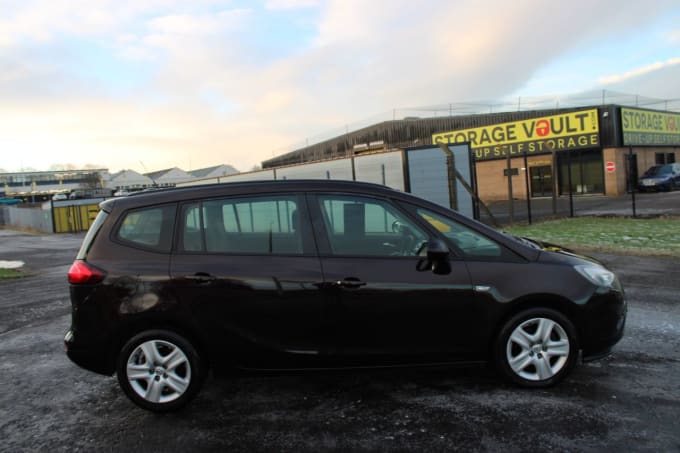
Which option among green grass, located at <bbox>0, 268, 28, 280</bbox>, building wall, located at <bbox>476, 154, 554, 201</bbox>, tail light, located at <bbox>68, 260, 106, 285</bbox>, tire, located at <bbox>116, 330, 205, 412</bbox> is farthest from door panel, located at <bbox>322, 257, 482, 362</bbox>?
building wall, located at <bbox>476, 154, 554, 201</bbox>

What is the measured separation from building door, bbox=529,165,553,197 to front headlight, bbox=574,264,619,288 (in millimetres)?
29841

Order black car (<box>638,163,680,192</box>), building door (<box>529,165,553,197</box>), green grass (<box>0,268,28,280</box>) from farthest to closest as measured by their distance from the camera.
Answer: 1. building door (<box>529,165,553,197</box>)
2. black car (<box>638,163,680,192</box>)
3. green grass (<box>0,268,28,280</box>)

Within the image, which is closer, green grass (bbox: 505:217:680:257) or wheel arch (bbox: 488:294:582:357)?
wheel arch (bbox: 488:294:582:357)

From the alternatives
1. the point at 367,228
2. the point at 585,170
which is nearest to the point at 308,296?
the point at 367,228

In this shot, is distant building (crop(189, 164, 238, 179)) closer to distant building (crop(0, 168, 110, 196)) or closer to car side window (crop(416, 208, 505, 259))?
distant building (crop(0, 168, 110, 196))

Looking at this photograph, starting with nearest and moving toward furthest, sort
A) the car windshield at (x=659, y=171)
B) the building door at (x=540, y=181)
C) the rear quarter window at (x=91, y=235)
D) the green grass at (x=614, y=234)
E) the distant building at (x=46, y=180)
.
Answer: the rear quarter window at (x=91, y=235), the green grass at (x=614, y=234), the car windshield at (x=659, y=171), the building door at (x=540, y=181), the distant building at (x=46, y=180)

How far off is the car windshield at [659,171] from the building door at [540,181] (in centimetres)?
529

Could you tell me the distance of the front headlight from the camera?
13.0 ft

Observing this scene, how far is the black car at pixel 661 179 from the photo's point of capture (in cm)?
2756

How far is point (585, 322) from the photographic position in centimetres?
388

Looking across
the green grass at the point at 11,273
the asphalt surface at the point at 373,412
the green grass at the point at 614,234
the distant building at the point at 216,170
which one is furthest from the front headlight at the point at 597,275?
the distant building at the point at 216,170

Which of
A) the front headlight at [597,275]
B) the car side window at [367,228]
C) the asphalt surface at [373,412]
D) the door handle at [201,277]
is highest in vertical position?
the car side window at [367,228]

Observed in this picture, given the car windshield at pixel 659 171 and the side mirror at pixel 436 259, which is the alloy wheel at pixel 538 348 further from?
the car windshield at pixel 659 171

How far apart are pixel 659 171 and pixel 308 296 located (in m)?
30.3
